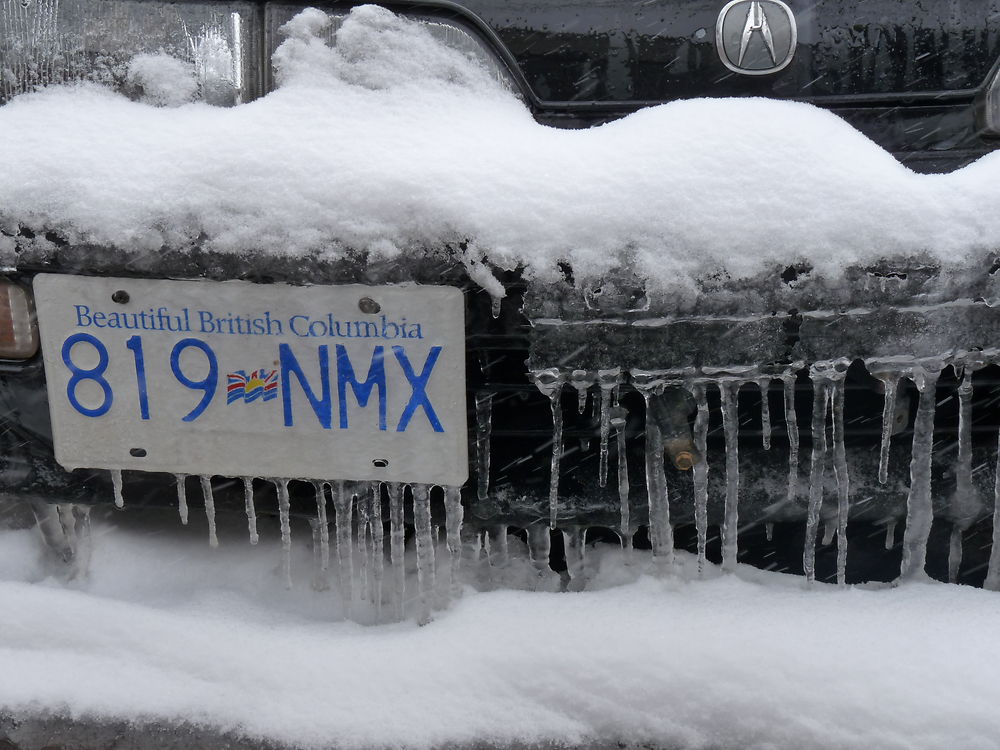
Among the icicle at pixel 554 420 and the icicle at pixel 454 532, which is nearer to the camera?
the icicle at pixel 554 420

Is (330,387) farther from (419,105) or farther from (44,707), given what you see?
(44,707)

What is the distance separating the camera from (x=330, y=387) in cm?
136

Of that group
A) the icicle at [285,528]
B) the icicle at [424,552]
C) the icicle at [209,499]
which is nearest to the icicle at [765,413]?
the icicle at [424,552]

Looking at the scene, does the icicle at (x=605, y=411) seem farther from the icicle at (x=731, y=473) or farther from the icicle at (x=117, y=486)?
the icicle at (x=117, y=486)

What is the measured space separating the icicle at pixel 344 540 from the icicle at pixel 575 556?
37cm

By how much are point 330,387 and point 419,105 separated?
448mm

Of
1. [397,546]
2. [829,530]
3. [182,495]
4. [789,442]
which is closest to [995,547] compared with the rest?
[829,530]

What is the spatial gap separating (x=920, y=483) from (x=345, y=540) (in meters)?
0.95

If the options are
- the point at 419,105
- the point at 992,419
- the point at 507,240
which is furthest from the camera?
the point at 992,419

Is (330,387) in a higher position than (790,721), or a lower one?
higher

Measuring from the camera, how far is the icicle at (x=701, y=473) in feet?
4.56

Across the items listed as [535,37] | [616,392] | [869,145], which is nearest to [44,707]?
[616,392]

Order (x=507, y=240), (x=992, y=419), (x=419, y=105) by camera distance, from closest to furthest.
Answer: (x=507, y=240) → (x=419, y=105) → (x=992, y=419)

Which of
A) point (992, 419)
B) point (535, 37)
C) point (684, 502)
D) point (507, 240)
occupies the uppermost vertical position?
point (535, 37)
